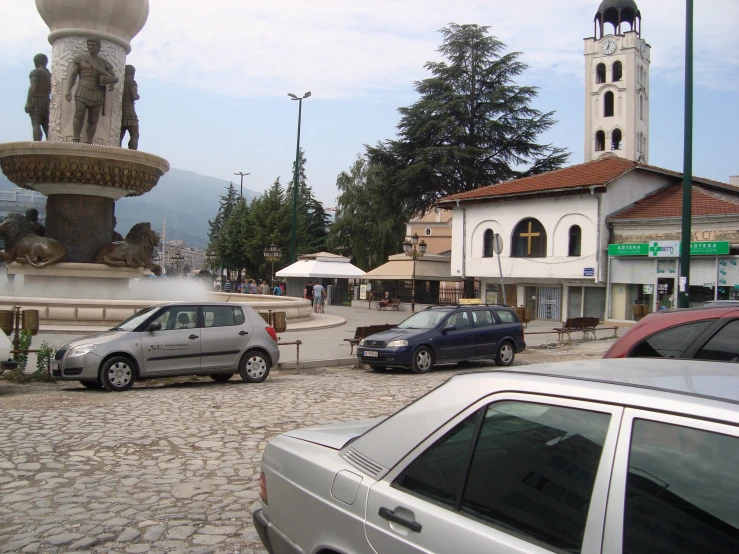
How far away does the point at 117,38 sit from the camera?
76.3 feet

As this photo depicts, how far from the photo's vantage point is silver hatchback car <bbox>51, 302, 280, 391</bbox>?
11.1 meters

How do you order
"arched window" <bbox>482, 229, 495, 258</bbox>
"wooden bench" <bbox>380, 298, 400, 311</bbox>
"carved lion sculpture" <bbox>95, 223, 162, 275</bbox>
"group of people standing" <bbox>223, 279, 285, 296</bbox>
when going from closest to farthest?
"carved lion sculpture" <bbox>95, 223, 162, 275</bbox> < "arched window" <bbox>482, 229, 495, 258</bbox> < "wooden bench" <bbox>380, 298, 400, 311</bbox> < "group of people standing" <bbox>223, 279, 285, 296</bbox>

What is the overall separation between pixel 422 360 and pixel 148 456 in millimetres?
8345

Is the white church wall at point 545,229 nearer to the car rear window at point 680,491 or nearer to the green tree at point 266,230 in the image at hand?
the green tree at point 266,230

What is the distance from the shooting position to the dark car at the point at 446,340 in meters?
14.4

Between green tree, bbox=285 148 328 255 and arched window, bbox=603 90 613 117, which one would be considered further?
green tree, bbox=285 148 328 255

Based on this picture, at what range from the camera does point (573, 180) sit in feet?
111

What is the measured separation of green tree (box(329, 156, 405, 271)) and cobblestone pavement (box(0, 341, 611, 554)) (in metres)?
44.0

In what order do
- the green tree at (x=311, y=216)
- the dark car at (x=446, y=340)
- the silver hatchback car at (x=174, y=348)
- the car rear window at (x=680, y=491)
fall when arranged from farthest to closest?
the green tree at (x=311, y=216) < the dark car at (x=446, y=340) < the silver hatchback car at (x=174, y=348) < the car rear window at (x=680, y=491)

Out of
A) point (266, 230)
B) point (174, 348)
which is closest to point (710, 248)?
point (174, 348)

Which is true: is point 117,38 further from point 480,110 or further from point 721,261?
point 480,110

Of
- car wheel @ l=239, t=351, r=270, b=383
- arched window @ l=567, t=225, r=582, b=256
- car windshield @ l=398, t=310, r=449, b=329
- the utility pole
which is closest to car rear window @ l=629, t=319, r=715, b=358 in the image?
car wheel @ l=239, t=351, r=270, b=383

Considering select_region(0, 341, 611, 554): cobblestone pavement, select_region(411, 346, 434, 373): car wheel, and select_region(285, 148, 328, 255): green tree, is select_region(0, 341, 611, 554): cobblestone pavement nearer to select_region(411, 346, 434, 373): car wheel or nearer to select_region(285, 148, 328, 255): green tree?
select_region(411, 346, 434, 373): car wheel

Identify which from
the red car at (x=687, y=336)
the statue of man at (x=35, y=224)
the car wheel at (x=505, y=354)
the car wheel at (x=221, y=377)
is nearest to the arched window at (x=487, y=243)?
the car wheel at (x=505, y=354)
